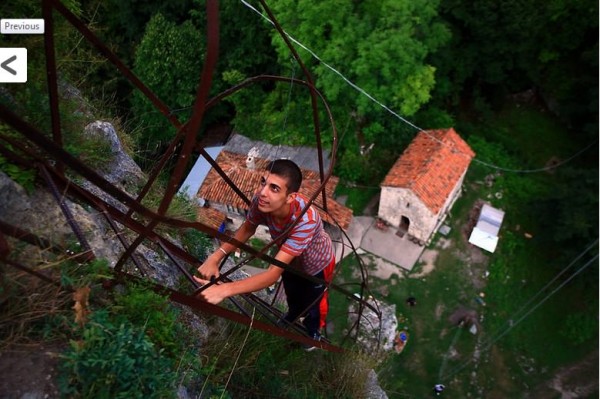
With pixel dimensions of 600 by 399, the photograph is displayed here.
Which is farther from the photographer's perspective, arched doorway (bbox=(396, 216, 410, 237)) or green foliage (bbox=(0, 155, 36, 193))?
arched doorway (bbox=(396, 216, 410, 237))

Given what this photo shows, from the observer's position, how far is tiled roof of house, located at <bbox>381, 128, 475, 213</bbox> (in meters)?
15.2

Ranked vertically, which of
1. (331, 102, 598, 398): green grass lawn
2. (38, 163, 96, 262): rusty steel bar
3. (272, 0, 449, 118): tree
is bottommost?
(331, 102, 598, 398): green grass lawn

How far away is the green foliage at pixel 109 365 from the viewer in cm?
297

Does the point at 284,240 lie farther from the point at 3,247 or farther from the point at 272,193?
the point at 3,247

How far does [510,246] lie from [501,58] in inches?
319

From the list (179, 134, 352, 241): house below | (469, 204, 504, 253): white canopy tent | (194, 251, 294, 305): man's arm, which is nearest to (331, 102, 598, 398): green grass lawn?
(469, 204, 504, 253): white canopy tent

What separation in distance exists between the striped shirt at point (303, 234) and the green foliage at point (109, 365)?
1.43 m

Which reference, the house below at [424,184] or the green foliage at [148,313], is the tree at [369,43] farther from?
the green foliage at [148,313]

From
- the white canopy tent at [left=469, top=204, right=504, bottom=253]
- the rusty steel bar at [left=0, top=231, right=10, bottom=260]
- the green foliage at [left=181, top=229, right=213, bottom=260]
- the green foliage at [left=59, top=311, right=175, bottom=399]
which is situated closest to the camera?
the green foliage at [left=59, top=311, right=175, bottom=399]

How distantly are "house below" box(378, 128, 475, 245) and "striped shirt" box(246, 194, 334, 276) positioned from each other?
10.8 metres

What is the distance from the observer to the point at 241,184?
46.1 ft

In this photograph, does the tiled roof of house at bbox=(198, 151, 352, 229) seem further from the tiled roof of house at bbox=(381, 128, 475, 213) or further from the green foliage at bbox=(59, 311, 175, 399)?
the green foliage at bbox=(59, 311, 175, 399)

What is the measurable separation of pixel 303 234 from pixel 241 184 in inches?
401

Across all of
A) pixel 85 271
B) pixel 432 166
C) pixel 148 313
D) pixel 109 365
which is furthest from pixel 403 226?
pixel 109 365
